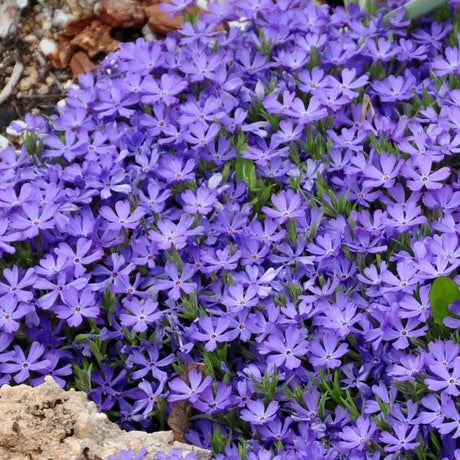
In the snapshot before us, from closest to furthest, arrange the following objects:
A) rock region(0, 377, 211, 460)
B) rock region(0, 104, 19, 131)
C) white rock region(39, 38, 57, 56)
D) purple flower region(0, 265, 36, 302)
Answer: rock region(0, 377, 211, 460)
purple flower region(0, 265, 36, 302)
rock region(0, 104, 19, 131)
white rock region(39, 38, 57, 56)

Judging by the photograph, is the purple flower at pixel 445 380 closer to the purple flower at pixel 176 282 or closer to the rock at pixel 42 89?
the purple flower at pixel 176 282

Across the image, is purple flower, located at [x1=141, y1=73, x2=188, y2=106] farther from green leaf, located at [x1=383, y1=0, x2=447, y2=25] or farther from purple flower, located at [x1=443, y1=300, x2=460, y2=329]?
purple flower, located at [x1=443, y1=300, x2=460, y2=329]

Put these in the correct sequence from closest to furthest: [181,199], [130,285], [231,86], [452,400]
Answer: [452,400] < [130,285] < [181,199] < [231,86]

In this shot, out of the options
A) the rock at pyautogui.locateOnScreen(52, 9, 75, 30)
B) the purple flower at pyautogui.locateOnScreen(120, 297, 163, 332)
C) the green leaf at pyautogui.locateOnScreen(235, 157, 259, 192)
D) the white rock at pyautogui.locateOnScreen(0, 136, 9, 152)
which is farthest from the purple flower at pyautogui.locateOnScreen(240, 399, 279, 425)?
the rock at pyautogui.locateOnScreen(52, 9, 75, 30)

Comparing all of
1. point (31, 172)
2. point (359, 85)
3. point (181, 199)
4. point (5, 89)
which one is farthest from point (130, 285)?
point (5, 89)

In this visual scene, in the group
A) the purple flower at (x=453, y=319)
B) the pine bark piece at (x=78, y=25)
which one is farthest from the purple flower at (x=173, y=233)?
the pine bark piece at (x=78, y=25)

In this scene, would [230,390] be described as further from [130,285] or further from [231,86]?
[231,86]
